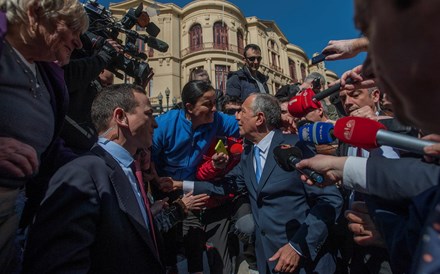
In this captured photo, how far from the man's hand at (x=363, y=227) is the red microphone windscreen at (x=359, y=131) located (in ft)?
1.46


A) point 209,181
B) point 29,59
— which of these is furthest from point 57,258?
point 209,181

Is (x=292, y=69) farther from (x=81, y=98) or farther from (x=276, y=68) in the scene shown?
(x=81, y=98)

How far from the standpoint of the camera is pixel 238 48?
2661cm

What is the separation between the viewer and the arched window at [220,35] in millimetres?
25792

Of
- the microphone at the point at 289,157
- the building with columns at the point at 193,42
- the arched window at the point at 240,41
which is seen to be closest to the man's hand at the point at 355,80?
the microphone at the point at 289,157

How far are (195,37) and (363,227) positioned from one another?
2656 cm

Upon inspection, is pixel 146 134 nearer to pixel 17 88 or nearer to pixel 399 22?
pixel 17 88

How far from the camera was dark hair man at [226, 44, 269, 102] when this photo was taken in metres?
5.14

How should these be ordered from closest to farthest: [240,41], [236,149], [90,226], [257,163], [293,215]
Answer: [90,226], [293,215], [257,163], [236,149], [240,41]

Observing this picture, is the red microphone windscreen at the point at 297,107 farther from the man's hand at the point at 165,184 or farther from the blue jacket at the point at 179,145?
the man's hand at the point at 165,184

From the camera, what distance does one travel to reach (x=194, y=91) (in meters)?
3.44

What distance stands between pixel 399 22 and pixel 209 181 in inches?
118

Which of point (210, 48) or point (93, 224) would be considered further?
point (210, 48)

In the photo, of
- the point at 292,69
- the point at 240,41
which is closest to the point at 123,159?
the point at 240,41
